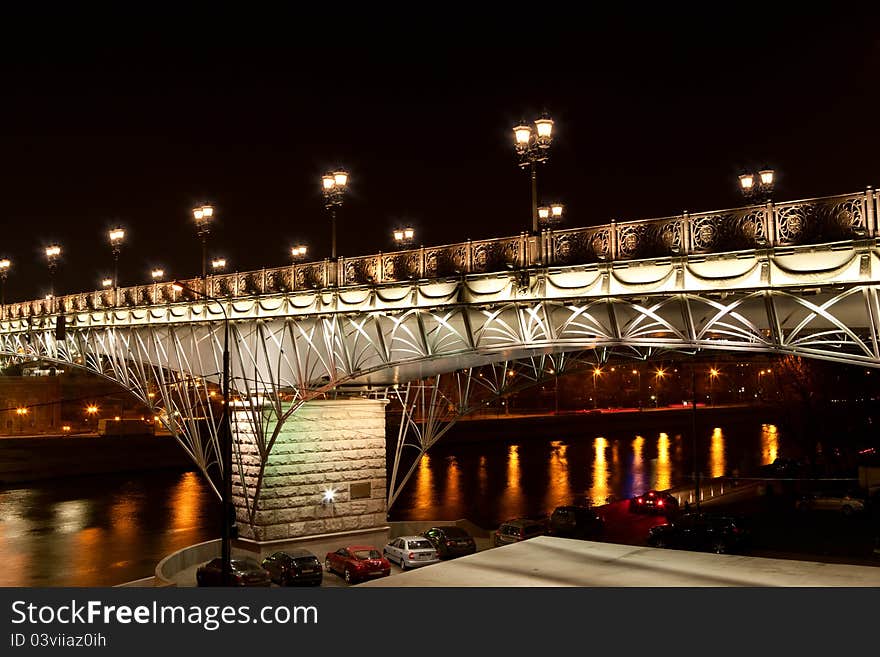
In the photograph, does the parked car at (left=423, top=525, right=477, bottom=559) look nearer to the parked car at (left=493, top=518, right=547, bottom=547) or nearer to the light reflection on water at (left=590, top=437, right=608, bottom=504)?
the parked car at (left=493, top=518, right=547, bottom=547)

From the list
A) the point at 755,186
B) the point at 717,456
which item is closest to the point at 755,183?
the point at 755,186

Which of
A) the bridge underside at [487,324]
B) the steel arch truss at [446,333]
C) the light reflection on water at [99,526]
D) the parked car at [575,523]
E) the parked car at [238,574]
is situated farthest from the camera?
the parked car at [575,523]

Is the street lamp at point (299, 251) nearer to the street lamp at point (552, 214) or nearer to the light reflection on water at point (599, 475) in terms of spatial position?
the light reflection on water at point (599, 475)

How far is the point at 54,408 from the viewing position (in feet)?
279

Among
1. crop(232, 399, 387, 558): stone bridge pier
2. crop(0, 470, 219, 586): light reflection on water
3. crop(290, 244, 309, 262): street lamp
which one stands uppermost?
crop(290, 244, 309, 262): street lamp

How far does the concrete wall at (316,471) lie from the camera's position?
1141 inches

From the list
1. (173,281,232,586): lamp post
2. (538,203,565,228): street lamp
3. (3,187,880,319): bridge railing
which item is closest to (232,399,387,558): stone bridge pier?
(173,281,232,586): lamp post

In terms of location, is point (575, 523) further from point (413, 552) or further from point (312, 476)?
point (312, 476)

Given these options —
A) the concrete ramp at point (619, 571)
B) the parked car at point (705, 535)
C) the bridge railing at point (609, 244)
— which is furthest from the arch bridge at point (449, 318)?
the parked car at point (705, 535)

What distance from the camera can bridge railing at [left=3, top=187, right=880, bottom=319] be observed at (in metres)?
15.7

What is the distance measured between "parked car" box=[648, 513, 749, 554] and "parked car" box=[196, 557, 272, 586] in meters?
13.1

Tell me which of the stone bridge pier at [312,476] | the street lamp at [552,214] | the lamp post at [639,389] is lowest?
the stone bridge pier at [312,476]

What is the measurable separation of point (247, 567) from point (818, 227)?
55.2ft
